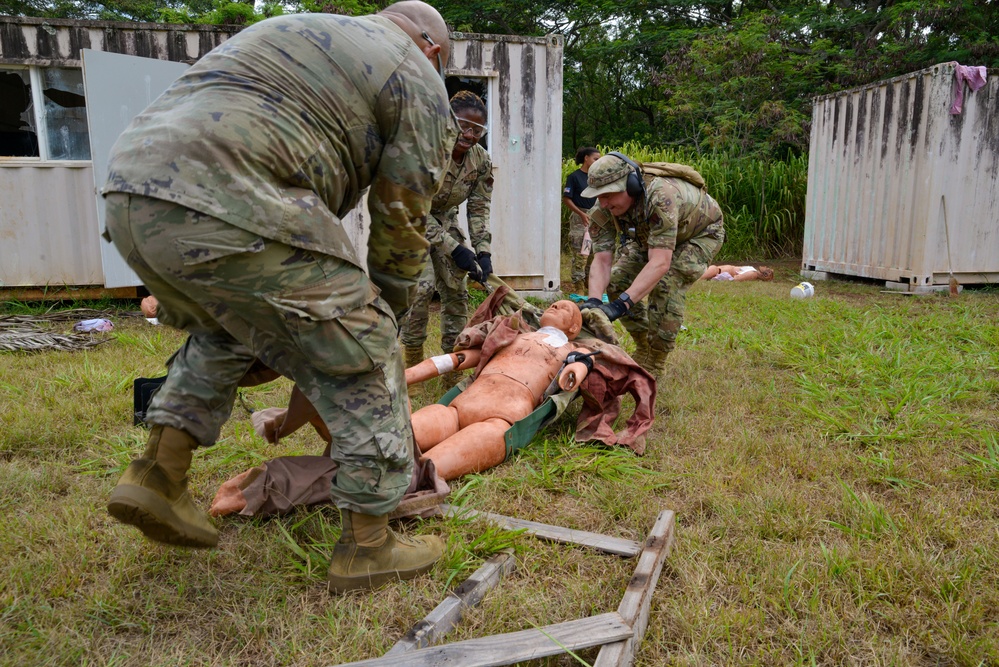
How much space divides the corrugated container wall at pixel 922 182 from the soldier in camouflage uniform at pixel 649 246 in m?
4.69

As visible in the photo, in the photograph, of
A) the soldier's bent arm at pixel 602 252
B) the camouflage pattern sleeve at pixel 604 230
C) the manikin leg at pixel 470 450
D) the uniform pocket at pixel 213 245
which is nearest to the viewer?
the uniform pocket at pixel 213 245

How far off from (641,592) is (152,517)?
1415 millimetres

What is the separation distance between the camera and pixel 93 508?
8.75 feet

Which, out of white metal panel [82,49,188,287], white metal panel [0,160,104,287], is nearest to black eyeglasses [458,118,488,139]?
white metal panel [82,49,188,287]

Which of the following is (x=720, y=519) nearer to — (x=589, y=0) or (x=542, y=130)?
(x=542, y=130)

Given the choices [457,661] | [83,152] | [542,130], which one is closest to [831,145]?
[542,130]

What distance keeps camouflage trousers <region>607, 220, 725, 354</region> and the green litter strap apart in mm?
1339

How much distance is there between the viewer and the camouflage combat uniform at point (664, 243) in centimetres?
431

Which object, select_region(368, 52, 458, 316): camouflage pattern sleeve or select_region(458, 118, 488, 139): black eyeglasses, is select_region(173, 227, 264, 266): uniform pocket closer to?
select_region(368, 52, 458, 316): camouflage pattern sleeve

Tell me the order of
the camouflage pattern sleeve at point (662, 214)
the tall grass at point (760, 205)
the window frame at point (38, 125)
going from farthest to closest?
the tall grass at point (760, 205), the window frame at point (38, 125), the camouflage pattern sleeve at point (662, 214)

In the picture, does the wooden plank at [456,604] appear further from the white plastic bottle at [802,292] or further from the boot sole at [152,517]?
the white plastic bottle at [802,292]

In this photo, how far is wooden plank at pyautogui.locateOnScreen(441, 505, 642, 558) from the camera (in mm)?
2432

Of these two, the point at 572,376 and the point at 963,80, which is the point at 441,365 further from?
the point at 963,80

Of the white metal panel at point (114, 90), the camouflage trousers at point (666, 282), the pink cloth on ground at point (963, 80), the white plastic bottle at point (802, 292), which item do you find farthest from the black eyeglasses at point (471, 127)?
the pink cloth on ground at point (963, 80)
